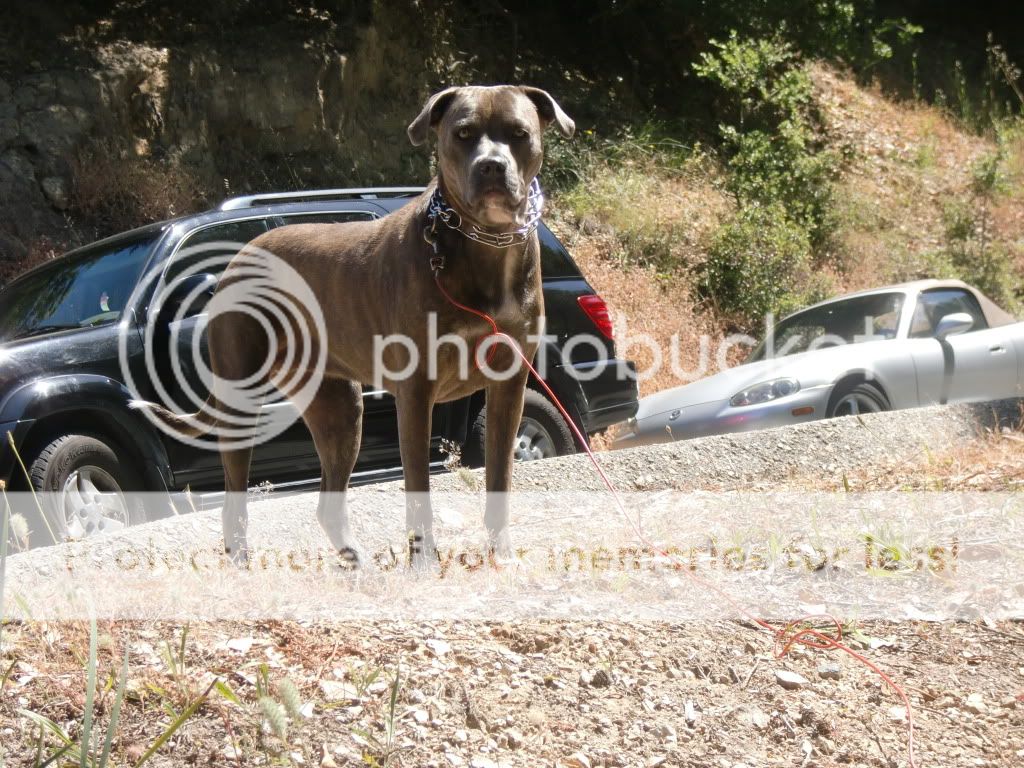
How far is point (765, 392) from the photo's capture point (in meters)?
8.17

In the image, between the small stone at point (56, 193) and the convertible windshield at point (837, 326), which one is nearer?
the convertible windshield at point (837, 326)

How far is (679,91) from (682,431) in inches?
529

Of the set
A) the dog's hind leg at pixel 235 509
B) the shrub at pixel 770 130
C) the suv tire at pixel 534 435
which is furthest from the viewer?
the shrub at pixel 770 130

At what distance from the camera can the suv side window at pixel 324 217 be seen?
6.88 metres

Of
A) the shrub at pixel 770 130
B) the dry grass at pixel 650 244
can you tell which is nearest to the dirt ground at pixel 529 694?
the dry grass at pixel 650 244

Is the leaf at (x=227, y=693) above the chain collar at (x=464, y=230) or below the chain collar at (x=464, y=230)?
below

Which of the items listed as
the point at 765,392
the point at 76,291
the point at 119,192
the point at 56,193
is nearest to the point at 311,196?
the point at 76,291

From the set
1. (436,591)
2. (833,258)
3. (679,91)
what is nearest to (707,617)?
(436,591)

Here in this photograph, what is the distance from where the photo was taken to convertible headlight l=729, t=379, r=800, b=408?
26.7 feet

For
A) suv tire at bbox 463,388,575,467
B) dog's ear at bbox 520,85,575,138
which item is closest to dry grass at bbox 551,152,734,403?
suv tire at bbox 463,388,575,467

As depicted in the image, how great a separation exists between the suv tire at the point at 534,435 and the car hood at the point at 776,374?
1.69 meters

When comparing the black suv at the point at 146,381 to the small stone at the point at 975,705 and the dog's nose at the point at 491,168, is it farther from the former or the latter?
the small stone at the point at 975,705

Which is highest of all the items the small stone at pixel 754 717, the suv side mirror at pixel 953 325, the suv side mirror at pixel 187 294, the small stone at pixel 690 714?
the suv side mirror at pixel 187 294

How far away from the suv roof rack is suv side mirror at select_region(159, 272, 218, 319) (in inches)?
27.8
